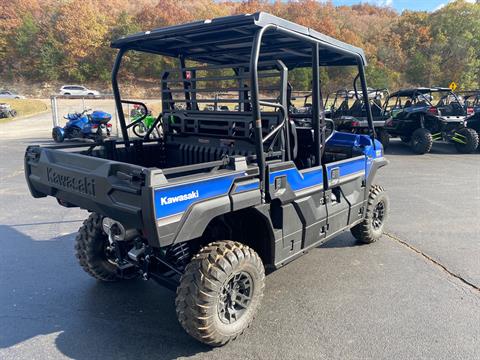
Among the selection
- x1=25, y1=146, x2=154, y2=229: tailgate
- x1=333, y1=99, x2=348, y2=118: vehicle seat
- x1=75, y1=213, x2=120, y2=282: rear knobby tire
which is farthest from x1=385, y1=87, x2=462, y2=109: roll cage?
x1=25, y1=146, x2=154, y2=229: tailgate

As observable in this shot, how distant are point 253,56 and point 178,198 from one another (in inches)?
41.1

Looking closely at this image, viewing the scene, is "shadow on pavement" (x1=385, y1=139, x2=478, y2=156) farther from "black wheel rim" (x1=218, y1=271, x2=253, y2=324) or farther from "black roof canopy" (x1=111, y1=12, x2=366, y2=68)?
"black wheel rim" (x1=218, y1=271, x2=253, y2=324)

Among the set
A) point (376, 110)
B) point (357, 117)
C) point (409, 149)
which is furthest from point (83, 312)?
point (376, 110)

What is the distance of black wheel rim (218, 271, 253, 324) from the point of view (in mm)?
2680

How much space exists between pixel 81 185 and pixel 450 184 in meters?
7.46

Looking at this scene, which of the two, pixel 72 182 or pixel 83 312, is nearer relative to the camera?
pixel 72 182

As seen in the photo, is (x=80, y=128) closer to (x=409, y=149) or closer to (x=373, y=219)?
(x=409, y=149)

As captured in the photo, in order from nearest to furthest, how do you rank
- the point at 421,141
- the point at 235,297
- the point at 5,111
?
the point at 235,297
the point at 421,141
the point at 5,111

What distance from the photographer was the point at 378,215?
4.61 m

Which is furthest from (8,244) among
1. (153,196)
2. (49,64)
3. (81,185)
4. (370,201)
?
(49,64)

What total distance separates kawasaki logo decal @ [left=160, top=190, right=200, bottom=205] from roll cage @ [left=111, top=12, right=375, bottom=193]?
0.60 m

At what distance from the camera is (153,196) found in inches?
81.4

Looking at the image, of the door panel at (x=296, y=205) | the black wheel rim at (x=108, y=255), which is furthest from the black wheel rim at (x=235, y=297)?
the black wheel rim at (x=108, y=255)

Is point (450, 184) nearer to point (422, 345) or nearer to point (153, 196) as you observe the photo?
point (422, 345)
